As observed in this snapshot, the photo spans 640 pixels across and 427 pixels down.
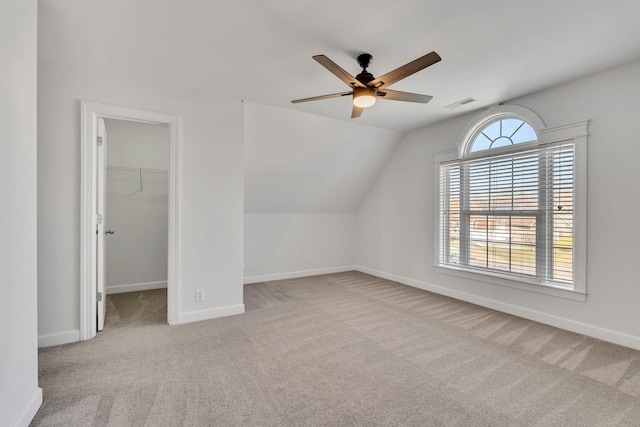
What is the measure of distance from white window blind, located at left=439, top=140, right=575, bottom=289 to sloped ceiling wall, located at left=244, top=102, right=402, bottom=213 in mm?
1309

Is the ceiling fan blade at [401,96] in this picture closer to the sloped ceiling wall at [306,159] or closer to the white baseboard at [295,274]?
the sloped ceiling wall at [306,159]

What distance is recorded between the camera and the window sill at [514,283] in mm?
2962

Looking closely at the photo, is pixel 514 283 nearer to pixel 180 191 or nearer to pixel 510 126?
pixel 510 126

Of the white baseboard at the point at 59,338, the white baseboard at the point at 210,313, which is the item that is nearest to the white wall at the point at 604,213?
the white baseboard at the point at 210,313

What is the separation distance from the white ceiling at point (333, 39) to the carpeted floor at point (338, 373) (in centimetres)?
253

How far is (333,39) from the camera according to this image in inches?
87.0

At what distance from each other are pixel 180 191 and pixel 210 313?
140 cm

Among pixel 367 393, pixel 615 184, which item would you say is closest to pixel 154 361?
pixel 367 393

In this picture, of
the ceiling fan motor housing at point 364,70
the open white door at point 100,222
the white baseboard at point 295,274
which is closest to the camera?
the ceiling fan motor housing at point 364,70

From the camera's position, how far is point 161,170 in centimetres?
452
